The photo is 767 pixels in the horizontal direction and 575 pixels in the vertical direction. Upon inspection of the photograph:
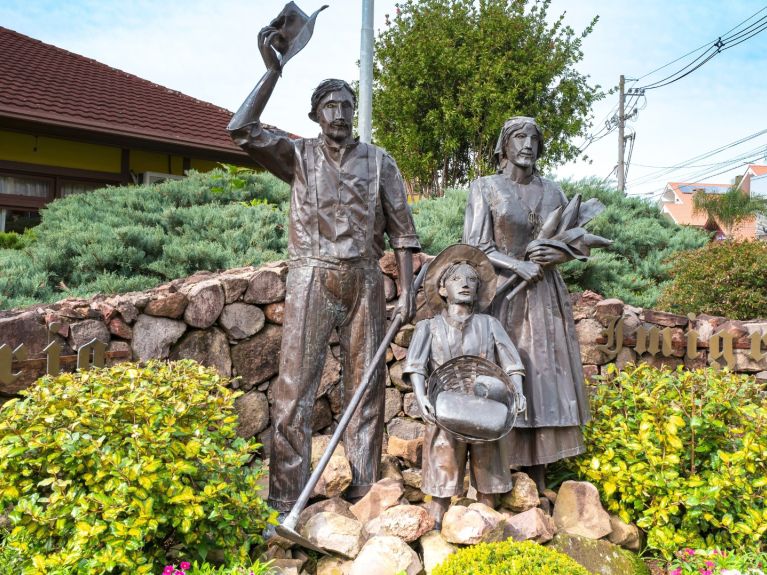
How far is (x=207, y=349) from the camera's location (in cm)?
463

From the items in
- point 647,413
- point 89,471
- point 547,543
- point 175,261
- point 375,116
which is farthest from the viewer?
point 375,116

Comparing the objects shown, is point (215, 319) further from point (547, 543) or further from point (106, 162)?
point (106, 162)

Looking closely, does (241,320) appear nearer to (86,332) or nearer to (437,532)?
(86,332)

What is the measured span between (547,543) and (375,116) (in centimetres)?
1131

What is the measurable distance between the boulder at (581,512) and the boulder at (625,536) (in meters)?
0.15

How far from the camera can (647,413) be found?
3.61 metres

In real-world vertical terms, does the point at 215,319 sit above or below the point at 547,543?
above

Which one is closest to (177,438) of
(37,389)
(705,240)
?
(37,389)

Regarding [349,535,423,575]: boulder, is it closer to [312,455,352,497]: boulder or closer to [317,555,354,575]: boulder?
[317,555,354,575]: boulder

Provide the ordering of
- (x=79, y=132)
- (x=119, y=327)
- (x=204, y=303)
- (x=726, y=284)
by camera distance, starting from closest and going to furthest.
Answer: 1. (x=119, y=327)
2. (x=204, y=303)
3. (x=726, y=284)
4. (x=79, y=132)

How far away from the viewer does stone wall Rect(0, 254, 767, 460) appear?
4.16 m

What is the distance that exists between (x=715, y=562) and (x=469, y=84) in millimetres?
10502

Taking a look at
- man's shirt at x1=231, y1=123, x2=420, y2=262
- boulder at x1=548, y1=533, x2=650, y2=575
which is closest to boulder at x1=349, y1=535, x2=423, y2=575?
boulder at x1=548, y1=533, x2=650, y2=575

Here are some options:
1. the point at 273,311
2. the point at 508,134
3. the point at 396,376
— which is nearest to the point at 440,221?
the point at 396,376
